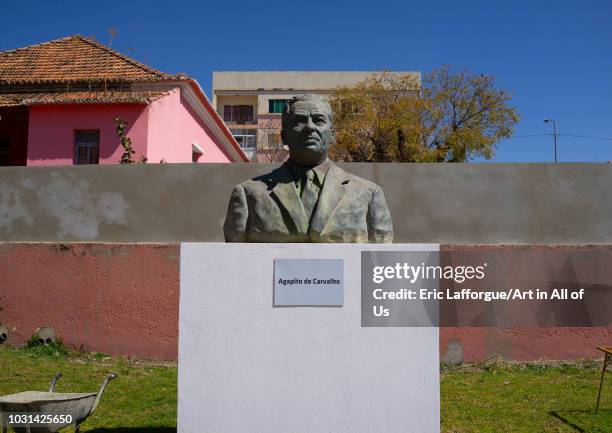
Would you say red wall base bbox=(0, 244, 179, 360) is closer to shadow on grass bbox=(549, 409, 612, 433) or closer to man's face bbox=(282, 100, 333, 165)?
man's face bbox=(282, 100, 333, 165)

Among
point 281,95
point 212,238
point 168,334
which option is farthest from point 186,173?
point 281,95

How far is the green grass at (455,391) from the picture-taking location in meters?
4.63

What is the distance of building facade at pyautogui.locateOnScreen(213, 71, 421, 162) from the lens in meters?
A: 30.2

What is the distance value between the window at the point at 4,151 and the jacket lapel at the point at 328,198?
11.9m

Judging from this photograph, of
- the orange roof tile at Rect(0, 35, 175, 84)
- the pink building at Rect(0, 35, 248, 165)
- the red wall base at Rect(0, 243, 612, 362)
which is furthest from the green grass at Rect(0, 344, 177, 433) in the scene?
the orange roof tile at Rect(0, 35, 175, 84)

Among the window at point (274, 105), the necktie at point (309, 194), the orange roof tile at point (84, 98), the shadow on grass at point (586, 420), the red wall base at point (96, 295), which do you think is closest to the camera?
the necktie at point (309, 194)

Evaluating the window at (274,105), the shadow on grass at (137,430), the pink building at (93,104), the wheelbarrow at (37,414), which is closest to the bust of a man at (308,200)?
the wheelbarrow at (37,414)

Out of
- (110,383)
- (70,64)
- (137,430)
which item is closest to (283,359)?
(137,430)

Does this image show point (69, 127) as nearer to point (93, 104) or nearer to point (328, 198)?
point (93, 104)

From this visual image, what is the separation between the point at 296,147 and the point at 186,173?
3534mm

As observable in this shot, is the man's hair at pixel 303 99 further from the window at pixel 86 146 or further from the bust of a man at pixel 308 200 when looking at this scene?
the window at pixel 86 146

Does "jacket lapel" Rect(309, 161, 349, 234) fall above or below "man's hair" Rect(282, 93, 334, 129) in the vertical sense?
below

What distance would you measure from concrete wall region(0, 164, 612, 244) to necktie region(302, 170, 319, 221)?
3.05 m

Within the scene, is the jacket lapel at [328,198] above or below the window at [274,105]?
below
